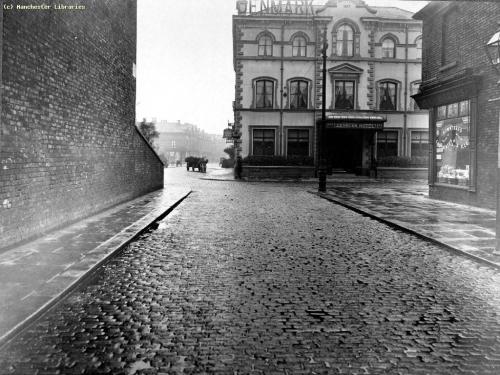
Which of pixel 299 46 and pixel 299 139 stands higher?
pixel 299 46

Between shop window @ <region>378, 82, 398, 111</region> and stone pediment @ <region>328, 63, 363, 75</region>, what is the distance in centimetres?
211

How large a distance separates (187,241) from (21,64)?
369 cm

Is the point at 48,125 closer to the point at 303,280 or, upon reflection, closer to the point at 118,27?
the point at 303,280

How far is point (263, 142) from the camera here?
120ft

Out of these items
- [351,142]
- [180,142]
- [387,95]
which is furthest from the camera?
[180,142]

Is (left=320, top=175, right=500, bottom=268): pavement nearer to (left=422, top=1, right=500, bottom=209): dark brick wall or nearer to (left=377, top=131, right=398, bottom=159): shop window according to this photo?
(left=422, top=1, right=500, bottom=209): dark brick wall

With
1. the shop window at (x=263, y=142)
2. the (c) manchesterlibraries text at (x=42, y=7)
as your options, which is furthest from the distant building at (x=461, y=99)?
the shop window at (x=263, y=142)

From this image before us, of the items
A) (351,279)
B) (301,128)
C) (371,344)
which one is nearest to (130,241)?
(351,279)

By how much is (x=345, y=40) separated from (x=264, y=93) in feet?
23.6

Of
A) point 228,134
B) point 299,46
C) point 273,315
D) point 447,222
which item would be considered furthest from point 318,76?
point 273,315

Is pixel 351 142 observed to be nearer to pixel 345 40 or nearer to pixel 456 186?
pixel 345 40

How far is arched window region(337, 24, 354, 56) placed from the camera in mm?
36375

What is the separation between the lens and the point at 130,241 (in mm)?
8023

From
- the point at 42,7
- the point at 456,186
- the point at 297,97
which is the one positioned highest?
the point at 297,97
